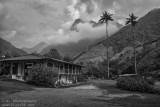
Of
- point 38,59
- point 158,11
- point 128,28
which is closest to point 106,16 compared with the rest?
point 38,59

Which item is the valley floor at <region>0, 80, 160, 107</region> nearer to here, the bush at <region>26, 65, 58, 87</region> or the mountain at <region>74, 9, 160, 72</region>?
the bush at <region>26, 65, 58, 87</region>

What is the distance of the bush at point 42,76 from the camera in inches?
1093

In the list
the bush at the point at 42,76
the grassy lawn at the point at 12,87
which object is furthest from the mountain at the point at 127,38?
the grassy lawn at the point at 12,87

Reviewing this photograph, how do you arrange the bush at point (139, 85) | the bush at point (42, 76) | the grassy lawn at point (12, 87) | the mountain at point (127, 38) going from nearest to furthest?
the grassy lawn at point (12, 87) < the bush at point (139, 85) < the bush at point (42, 76) < the mountain at point (127, 38)

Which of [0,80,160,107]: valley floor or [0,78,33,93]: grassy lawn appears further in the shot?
[0,78,33,93]: grassy lawn

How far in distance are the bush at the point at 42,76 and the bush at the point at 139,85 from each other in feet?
35.8

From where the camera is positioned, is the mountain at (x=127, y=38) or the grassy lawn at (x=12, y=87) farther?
the mountain at (x=127, y=38)

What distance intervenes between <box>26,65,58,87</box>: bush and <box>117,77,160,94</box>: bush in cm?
1090

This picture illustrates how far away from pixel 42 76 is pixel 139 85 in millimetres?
14282

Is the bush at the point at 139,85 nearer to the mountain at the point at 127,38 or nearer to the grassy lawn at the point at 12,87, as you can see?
the grassy lawn at the point at 12,87

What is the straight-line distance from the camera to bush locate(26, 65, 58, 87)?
91.0 ft

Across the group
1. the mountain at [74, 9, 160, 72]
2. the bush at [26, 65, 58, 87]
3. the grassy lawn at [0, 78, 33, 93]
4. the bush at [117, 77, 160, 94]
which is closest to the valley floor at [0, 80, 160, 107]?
the grassy lawn at [0, 78, 33, 93]

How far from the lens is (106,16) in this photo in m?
54.4

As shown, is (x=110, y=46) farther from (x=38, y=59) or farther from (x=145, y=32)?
(x=38, y=59)
